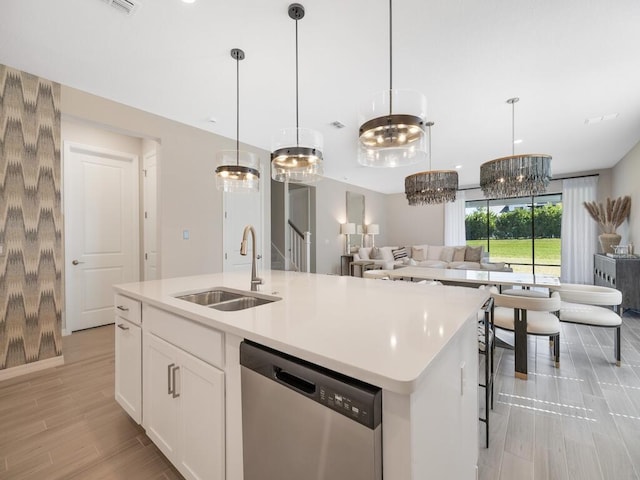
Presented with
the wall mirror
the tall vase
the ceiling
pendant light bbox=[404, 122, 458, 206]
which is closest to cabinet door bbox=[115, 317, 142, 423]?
the ceiling

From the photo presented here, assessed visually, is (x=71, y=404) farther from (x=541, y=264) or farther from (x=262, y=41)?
(x=541, y=264)

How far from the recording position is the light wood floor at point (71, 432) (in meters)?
1.52

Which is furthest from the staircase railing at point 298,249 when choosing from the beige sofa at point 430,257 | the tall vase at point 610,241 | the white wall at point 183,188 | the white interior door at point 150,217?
the tall vase at point 610,241

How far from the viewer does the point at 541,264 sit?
7.43m

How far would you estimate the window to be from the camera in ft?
23.7

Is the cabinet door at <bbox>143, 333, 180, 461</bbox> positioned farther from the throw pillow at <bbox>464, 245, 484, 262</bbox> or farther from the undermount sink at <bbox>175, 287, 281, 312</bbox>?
the throw pillow at <bbox>464, 245, 484, 262</bbox>

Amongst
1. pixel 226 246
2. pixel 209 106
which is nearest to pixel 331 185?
pixel 226 246

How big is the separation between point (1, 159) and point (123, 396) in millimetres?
2353

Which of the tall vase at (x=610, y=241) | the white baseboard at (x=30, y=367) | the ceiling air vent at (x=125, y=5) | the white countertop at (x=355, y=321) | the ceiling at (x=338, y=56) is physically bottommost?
the white baseboard at (x=30, y=367)

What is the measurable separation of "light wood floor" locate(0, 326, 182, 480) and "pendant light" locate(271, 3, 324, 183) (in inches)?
77.2

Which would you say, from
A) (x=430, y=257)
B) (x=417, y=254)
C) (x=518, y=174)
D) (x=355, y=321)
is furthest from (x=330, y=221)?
(x=355, y=321)

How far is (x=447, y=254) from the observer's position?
Result: 304 inches

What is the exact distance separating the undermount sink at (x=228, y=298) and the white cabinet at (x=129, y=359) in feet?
1.09

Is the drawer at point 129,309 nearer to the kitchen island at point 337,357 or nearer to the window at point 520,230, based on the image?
the kitchen island at point 337,357
